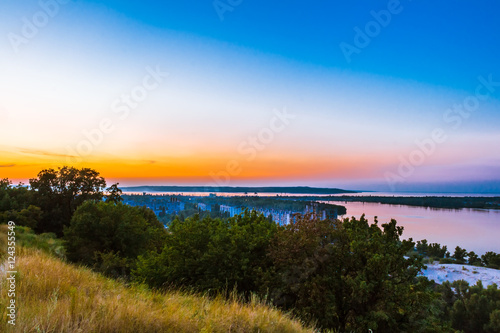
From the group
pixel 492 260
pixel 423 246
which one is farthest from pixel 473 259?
pixel 423 246

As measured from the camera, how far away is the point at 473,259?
6488cm

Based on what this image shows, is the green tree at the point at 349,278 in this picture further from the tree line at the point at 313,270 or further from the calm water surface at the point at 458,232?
the calm water surface at the point at 458,232

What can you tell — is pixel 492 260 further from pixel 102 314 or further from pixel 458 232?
pixel 102 314

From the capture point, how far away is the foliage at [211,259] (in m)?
11.5

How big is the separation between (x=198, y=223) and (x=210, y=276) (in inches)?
120

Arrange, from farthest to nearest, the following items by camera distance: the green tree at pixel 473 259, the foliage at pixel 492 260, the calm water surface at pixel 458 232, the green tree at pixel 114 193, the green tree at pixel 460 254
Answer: the calm water surface at pixel 458 232 < the green tree at pixel 460 254 < the green tree at pixel 473 259 < the foliage at pixel 492 260 < the green tree at pixel 114 193

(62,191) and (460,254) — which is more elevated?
(62,191)

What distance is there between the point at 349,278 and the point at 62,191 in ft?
136

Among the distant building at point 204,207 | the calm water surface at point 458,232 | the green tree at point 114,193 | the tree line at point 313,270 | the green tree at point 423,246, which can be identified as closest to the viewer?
the tree line at point 313,270

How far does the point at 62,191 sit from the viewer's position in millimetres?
39031

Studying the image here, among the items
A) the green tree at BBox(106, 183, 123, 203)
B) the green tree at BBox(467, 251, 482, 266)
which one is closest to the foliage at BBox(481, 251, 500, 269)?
the green tree at BBox(467, 251, 482, 266)

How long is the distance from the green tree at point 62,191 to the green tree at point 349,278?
35042 mm

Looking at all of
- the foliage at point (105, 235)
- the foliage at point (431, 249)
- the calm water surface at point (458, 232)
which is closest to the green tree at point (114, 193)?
the foliage at point (105, 235)

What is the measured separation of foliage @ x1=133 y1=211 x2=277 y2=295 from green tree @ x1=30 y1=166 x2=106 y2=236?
29904 millimetres
